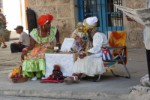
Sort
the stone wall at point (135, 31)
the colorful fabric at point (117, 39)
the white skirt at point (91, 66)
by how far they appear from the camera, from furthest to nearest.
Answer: the stone wall at point (135, 31)
the colorful fabric at point (117, 39)
the white skirt at point (91, 66)

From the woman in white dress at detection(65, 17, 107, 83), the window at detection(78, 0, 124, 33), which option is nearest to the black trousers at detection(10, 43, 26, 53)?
the window at detection(78, 0, 124, 33)

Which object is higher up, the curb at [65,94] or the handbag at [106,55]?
the handbag at [106,55]

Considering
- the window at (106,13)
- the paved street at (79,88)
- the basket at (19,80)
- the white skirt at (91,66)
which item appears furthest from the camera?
the window at (106,13)

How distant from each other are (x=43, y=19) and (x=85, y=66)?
4.28 feet

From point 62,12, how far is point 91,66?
7.06m

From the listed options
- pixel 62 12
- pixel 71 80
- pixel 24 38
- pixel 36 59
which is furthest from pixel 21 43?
pixel 71 80

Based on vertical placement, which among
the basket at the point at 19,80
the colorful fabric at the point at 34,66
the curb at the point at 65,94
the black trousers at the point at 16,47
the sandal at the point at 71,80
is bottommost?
the curb at the point at 65,94

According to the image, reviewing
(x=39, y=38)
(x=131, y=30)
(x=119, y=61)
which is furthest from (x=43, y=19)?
(x=131, y=30)

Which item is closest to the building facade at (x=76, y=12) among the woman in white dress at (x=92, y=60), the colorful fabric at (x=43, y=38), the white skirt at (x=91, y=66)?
the colorful fabric at (x=43, y=38)

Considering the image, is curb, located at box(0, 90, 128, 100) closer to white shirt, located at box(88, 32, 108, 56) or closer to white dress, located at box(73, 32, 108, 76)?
white dress, located at box(73, 32, 108, 76)

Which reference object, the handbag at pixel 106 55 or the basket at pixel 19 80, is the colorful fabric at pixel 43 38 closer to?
the basket at pixel 19 80

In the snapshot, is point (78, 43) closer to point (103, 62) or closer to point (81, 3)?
point (103, 62)

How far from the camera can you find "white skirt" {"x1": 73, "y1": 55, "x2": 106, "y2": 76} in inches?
312

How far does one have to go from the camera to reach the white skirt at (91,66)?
7.93 meters
